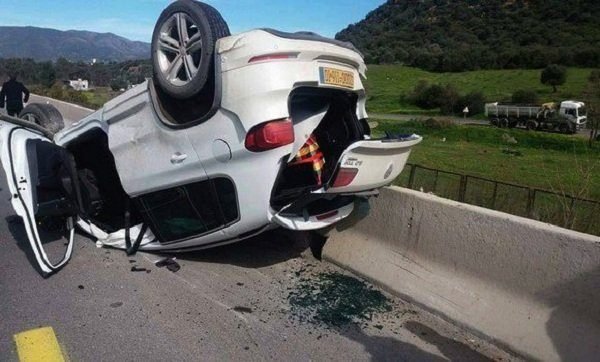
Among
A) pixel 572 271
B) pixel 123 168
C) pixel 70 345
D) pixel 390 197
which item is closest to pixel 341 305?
pixel 390 197

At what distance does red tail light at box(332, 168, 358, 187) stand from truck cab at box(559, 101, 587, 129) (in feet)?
163

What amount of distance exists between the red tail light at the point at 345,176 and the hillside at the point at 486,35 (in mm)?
91411

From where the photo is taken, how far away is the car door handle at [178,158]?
3.79 metres

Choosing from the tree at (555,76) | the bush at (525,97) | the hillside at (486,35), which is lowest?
the bush at (525,97)

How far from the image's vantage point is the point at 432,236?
3.61 metres

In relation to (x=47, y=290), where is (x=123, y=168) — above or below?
above

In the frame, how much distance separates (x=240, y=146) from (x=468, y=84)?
83066 mm

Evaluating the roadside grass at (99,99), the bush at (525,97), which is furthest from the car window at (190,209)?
the bush at (525,97)

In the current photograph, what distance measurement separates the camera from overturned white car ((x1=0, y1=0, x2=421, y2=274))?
3.38 metres

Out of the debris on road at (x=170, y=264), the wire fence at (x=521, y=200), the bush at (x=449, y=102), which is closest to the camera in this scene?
the wire fence at (x=521, y=200)

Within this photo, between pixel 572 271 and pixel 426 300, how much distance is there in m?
1.05

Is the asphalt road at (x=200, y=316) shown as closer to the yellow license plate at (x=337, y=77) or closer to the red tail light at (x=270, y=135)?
the red tail light at (x=270, y=135)

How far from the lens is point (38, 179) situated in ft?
14.5

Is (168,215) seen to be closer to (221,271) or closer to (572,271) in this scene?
(221,271)
